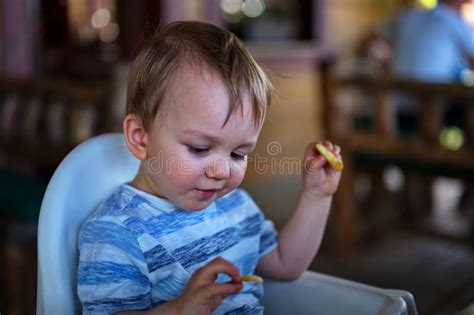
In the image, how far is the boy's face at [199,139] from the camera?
0.79 metres

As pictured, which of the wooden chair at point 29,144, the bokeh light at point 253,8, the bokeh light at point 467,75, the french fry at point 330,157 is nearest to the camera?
the french fry at point 330,157

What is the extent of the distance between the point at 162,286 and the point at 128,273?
8 centimetres

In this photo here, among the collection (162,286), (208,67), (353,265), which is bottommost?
(353,265)

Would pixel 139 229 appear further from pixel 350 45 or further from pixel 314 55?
pixel 350 45

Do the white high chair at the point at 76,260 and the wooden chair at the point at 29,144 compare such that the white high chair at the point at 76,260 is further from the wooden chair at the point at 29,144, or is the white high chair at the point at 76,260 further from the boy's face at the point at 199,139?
the wooden chair at the point at 29,144

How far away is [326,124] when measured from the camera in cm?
266

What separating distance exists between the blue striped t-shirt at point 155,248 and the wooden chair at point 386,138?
4.70 ft

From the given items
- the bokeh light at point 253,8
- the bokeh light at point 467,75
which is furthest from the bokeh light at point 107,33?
the bokeh light at point 467,75

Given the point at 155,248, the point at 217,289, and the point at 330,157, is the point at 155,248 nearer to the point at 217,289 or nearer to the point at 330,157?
the point at 217,289

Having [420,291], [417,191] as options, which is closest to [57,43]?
[417,191]

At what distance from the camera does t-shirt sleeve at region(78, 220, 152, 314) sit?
779 mm

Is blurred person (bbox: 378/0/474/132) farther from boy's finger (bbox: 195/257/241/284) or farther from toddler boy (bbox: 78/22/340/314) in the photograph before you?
boy's finger (bbox: 195/257/241/284)

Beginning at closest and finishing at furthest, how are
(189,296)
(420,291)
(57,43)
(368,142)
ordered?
1. (189,296)
2. (420,291)
3. (368,142)
4. (57,43)

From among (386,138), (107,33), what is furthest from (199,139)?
(107,33)
